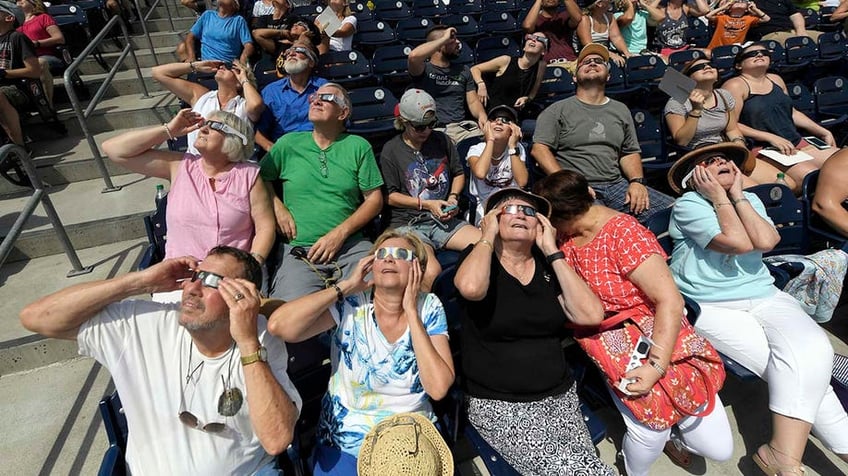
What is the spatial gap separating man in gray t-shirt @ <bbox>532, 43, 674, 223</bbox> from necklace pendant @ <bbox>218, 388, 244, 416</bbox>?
2576mm

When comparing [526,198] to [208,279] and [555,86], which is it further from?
[555,86]

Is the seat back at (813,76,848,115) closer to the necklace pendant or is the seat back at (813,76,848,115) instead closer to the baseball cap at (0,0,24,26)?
the necklace pendant

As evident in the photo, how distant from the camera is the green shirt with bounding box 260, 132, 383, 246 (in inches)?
107

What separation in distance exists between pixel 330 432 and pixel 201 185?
58.6 inches

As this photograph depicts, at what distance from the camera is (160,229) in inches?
103

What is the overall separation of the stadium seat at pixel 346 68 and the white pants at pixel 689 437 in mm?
4086

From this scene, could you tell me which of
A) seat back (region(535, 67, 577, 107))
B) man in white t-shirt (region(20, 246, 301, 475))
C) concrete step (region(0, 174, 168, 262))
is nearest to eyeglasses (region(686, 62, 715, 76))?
seat back (region(535, 67, 577, 107))

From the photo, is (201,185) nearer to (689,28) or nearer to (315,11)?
(315,11)

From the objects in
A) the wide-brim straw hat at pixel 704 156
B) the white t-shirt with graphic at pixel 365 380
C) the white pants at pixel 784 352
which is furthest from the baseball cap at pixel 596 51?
the white t-shirt with graphic at pixel 365 380

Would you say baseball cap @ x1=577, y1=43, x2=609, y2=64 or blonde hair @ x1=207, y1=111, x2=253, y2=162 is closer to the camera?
blonde hair @ x1=207, y1=111, x2=253, y2=162

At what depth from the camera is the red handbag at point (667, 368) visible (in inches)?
75.7

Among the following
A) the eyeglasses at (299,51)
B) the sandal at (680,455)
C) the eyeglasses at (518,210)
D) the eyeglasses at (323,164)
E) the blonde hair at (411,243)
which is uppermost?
the eyeglasses at (299,51)

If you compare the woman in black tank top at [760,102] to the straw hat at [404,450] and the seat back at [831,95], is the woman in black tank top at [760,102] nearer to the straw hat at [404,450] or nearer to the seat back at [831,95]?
the seat back at [831,95]


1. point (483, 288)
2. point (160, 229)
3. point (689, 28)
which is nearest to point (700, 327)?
point (483, 288)
